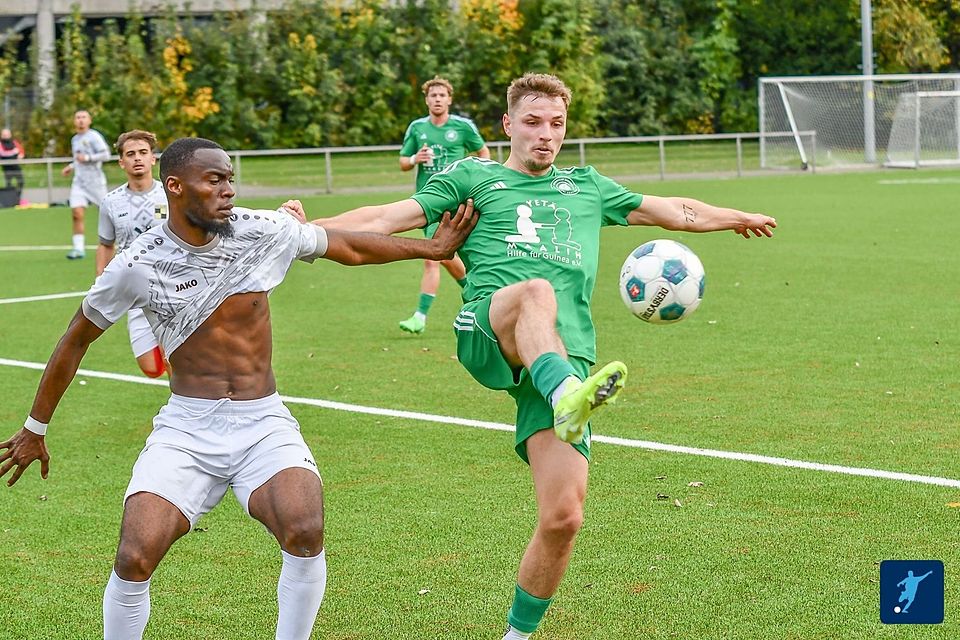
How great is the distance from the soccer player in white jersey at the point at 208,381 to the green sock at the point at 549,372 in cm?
87

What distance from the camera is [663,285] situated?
6039 millimetres

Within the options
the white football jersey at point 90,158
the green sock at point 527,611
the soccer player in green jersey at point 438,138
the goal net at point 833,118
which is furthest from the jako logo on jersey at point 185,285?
the goal net at point 833,118

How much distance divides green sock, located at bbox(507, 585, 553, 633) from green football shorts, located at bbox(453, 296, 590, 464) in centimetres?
52

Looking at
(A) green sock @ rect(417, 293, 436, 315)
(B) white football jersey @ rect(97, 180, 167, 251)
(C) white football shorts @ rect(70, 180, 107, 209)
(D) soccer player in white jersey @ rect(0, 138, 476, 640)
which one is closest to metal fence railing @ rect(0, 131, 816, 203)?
(C) white football shorts @ rect(70, 180, 107, 209)

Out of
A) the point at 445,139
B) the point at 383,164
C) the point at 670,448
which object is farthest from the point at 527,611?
the point at 383,164

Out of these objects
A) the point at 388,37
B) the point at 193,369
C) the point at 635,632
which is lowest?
the point at 635,632

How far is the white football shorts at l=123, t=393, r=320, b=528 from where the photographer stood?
492 centimetres

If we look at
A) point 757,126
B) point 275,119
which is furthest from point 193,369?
point 757,126

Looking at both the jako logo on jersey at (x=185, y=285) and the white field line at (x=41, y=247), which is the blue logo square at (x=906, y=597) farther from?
the white field line at (x=41, y=247)

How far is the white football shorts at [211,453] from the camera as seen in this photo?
4.92 meters

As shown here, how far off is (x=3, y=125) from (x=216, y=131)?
6207mm

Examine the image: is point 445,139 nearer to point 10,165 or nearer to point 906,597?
point 906,597

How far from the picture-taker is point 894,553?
6277mm

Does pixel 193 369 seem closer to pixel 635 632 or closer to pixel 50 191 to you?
pixel 635 632
